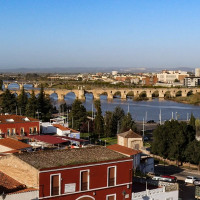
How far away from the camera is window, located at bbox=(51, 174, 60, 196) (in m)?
8.99

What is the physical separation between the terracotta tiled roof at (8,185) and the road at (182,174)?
5.60 metres

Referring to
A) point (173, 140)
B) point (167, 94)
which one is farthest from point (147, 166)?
point (167, 94)

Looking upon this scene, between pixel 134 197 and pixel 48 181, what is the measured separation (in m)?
2.43

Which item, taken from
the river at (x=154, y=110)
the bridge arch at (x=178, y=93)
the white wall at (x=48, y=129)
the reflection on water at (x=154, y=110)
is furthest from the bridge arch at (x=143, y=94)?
the white wall at (x=48, y=129)

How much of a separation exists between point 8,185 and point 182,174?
9177 mm

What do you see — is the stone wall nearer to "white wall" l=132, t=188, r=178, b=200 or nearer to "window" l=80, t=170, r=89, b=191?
"window" l=80, t=170, r=89, b=191

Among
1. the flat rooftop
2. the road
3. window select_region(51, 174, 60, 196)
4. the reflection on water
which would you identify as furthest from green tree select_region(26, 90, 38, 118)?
window select_region(51, 174, 60, 196)

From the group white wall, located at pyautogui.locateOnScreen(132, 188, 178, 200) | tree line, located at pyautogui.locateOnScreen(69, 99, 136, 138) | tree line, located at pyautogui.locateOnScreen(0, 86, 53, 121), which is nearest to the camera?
white wall, located at pyautogui.locateOnScreen(132, 188, 178, 200)

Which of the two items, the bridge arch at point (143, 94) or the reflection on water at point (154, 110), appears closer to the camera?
the reflection on water at point (154, 110)

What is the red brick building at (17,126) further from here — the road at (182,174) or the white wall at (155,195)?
the white wall at (155,195)

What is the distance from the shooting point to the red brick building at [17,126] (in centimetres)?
1791

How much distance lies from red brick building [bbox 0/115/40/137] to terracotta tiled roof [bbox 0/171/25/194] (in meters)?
7.73

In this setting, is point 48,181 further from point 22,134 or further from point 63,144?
point 22,134

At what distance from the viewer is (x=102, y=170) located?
9656mm
